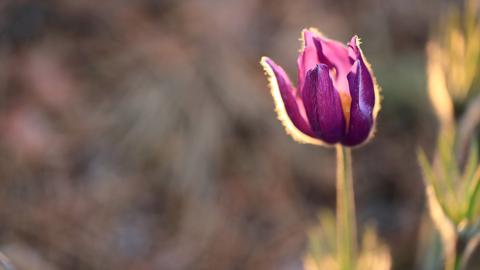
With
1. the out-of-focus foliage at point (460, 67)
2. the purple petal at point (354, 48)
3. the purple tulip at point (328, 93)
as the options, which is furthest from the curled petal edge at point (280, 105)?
the out-of-focus foliage at point (460, 67)

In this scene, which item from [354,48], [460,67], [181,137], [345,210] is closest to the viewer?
[354,48]

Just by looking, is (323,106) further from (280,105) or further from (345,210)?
(345,210)

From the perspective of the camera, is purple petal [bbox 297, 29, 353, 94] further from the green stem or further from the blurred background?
the blurred background

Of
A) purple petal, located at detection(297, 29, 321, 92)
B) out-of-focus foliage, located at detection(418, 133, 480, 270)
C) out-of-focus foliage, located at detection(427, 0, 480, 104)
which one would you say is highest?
out-of-focus foliage, located at detection(427, 0, 480, 104)

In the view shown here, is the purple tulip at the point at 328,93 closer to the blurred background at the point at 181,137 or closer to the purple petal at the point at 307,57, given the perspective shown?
the purple petal at the point at 307,57

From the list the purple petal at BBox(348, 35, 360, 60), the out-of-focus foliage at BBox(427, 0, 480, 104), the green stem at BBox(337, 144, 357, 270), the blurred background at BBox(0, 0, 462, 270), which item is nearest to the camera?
the purple petal at BBox(348, 35, 360, 60)

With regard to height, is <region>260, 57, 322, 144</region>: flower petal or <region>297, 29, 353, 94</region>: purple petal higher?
<region>297, 29, 353, 94</region>: purple petal

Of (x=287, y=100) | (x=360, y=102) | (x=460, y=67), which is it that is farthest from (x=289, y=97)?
(x=460, y=67)

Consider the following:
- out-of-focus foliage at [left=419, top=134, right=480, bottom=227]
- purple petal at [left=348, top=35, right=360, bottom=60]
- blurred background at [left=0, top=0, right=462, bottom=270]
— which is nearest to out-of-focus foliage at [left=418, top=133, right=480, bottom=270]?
out-of-focus foliage at [left=419, top=134, right=480, bottom=227]
